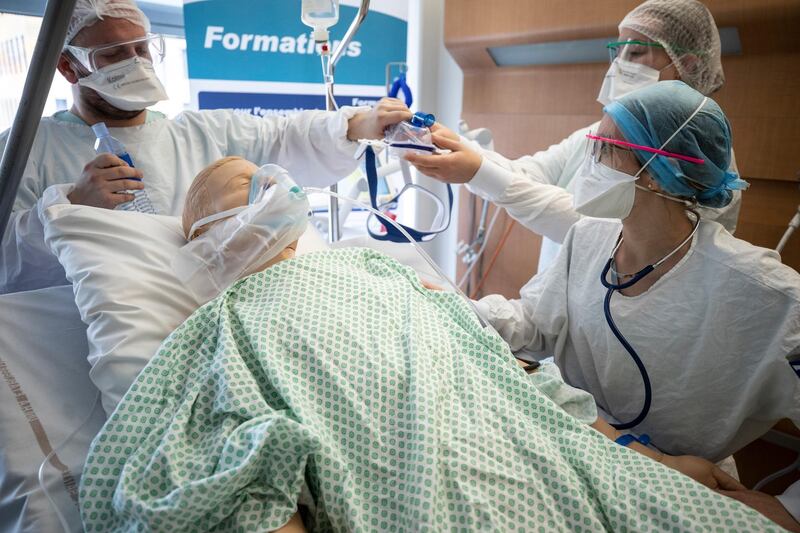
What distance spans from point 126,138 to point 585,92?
1.94 metres

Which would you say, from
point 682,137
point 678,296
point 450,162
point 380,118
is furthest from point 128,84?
point 678,296

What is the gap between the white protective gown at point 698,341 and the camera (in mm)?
1125

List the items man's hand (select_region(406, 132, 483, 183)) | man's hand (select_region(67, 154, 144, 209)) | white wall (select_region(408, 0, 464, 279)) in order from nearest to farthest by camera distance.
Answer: man's hand (select_region(67, 154, 144, 209)) < man's hand (select_region(406, 132, 483, 183)) < white wall (select_region(408, 0, 464, 279))

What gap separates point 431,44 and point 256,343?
267 cm

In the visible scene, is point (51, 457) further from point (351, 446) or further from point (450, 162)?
point (450, 162)

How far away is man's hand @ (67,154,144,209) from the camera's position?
130cm

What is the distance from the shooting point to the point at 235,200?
1.26 meters

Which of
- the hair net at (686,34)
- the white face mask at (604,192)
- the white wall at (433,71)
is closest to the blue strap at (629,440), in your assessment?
the white face mask at (604,192)

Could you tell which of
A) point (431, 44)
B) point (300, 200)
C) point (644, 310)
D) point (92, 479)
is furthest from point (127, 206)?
point (431, 44)

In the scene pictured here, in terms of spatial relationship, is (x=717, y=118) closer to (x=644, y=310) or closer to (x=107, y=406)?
(x=644, y=310)

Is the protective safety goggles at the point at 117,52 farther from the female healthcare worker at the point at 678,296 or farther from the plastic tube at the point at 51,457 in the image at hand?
the female healthcare worker at the point at 678,296

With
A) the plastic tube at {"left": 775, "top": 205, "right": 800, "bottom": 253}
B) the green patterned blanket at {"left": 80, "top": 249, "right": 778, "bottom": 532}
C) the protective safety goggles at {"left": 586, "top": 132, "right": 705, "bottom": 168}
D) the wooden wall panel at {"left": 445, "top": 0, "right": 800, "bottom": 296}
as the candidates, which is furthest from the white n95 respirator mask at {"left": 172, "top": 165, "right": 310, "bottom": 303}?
the wooden wall panel at {"left": 445, "top": 0, "right": 800, "bottom": 296}

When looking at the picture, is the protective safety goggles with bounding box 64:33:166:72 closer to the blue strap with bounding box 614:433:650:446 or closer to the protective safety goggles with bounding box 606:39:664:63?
the protective safety goggles with bounding box 606:39:664:63

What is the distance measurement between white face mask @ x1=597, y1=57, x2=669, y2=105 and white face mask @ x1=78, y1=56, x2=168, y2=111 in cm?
142
